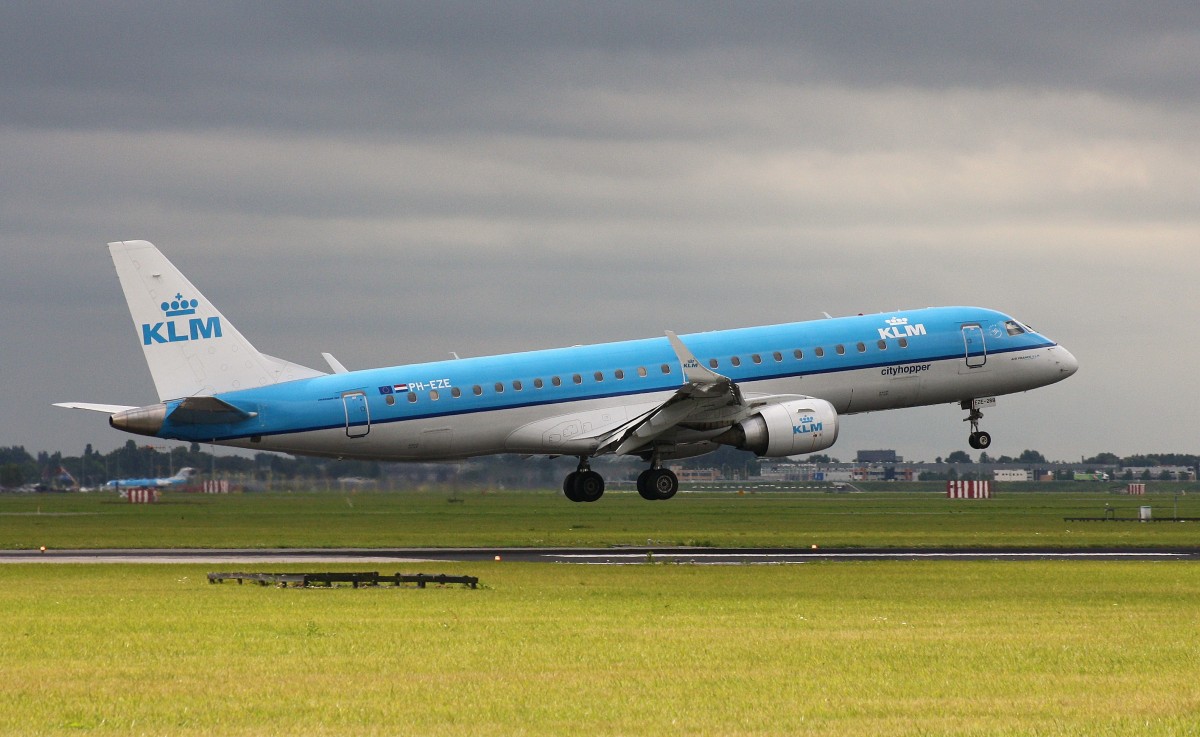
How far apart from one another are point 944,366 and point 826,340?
15.2 feet

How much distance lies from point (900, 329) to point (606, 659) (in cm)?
3511

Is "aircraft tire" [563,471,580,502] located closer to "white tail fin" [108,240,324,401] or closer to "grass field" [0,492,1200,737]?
"grass field" [0,492,1200,737]

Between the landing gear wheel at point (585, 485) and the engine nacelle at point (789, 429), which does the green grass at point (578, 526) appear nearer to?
the landing gear wheel at point (585, 485)

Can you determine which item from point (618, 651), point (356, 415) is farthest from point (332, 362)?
point (618, 651)

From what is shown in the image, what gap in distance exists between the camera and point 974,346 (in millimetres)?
59875

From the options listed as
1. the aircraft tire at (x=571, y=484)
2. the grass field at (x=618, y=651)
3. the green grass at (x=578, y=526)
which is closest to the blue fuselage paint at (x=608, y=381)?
the aircraft tire at (x=571, y=484)

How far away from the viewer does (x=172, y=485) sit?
176 meters

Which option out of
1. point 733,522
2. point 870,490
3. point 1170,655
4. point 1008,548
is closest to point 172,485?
point 870,490

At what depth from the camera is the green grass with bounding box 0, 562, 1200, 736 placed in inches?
793

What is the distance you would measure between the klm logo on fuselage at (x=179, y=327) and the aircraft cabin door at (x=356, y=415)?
4.55 metres

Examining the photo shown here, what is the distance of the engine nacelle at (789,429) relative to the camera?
55.1 m

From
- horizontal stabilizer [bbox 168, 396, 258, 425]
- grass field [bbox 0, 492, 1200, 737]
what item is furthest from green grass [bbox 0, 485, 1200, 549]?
grass field [bbox 0, 492, 1200, 737]

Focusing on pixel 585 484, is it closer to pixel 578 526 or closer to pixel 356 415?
pixel 356 415

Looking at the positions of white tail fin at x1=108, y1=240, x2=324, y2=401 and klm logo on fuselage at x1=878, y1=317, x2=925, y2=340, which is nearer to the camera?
white tail fin at x1=108, y1=240, x2=324, y2=401
